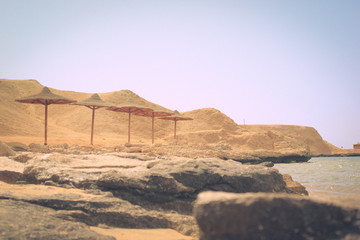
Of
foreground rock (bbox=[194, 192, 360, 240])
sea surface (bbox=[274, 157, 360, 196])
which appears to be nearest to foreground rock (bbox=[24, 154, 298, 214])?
foreground rock (bbox=[194, 192, 360, 240])

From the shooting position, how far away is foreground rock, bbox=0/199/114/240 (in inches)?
82.7

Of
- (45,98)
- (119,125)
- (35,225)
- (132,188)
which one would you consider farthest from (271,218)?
(119,125)

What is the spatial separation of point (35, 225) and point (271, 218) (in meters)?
1.83

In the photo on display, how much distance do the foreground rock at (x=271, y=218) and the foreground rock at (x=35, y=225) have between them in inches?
49.9

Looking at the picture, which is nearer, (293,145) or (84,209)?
(84,209)

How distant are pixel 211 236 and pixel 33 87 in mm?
43020

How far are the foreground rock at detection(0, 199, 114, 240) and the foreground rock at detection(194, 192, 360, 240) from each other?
49.9 inches

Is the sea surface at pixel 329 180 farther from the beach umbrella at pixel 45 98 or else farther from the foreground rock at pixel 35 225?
the beach umbrella at pixel 45 98

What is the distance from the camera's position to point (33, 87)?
129ft

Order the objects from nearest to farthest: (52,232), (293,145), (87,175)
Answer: (52,232) < (87,175) < (293,145)

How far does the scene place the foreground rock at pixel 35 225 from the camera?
6.89ft

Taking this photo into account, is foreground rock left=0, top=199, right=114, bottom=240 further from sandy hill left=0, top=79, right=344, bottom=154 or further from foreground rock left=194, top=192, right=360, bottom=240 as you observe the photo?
sandy hill left=0, top=79, right=344, bottom=154

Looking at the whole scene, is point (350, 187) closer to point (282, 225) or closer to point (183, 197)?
point (183, 197)

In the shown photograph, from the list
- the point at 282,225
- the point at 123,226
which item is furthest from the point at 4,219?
the point at 282,225
